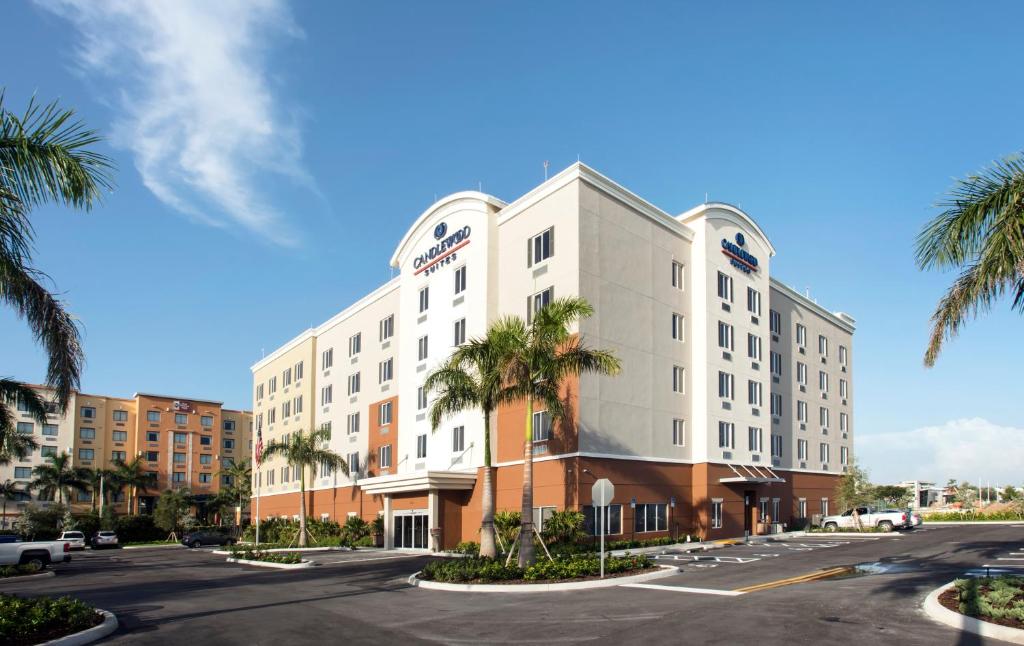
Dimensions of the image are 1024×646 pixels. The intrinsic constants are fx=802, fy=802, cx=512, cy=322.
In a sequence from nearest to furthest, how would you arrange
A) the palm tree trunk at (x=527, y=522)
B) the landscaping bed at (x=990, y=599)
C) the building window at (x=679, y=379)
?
the landscaping bed at (x=990, y=599)
the palm tree trunk at (x=527, y=522)
the building window at (x=679, y=379)

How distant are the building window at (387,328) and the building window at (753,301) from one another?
861 inches

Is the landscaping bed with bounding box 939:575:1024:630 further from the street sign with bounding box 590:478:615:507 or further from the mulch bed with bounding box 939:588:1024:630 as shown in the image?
the street sign with bounding box 590:478:615:507

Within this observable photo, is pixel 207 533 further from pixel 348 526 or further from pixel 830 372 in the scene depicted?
pixel 830 372

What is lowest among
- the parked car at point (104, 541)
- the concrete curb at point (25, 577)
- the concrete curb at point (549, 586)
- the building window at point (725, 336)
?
the parked car at point (104, 541)

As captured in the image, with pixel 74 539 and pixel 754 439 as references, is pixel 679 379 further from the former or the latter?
pixel 74 539

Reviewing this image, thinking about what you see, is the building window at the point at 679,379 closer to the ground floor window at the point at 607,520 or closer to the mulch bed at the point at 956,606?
the ground floor window at the point at 607,520

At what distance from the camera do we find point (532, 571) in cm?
2269

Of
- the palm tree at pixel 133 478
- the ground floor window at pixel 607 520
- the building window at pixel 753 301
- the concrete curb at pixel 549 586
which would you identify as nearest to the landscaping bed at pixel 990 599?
the concrete curb at pixel 549 586

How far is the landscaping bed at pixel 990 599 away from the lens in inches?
530

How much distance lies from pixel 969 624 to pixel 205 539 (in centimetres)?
6214

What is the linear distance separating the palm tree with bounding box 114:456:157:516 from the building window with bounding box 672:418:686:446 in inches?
2883

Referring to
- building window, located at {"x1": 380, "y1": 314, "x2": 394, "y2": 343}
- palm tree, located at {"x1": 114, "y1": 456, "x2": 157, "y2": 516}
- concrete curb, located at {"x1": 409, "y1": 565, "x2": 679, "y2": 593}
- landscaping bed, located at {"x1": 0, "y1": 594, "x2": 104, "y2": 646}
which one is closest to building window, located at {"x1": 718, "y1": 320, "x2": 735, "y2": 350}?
concrete curb, located at {"x1": 409, "y1": 565, "x2": 679, "y2": 593}

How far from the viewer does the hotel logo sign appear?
42.9 meters

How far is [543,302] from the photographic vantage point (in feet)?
121
